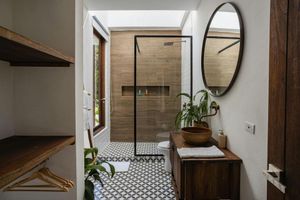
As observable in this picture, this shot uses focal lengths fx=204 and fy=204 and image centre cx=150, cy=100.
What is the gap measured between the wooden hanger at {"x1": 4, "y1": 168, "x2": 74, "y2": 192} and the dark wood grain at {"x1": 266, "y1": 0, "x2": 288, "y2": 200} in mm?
1055

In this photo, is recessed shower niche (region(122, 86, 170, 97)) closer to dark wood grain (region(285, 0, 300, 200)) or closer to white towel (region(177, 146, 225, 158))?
white towel (region(177, 146, 225, 158))

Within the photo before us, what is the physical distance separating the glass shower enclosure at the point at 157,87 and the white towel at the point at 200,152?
2.36 metres

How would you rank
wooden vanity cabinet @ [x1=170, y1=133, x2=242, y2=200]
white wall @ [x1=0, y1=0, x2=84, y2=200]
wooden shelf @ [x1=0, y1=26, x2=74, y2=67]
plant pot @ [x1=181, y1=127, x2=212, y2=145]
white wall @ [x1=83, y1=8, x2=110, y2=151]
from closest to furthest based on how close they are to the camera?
wooden shelf @ [x1=0, y1=26, x2=74, y2=67] < white wall @ [x1=0, y1=0, x2=84, y2=200] < wooden vanity cabinet @ [x1=170, y1=133, x2=242, y2=200] < plant pot @ [x1=181, y1=127, x2=212, y2=145] < white wall @ [x1=83, y1=8, x2=110, y2=151]

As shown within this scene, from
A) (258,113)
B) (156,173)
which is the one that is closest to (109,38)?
(156,173)

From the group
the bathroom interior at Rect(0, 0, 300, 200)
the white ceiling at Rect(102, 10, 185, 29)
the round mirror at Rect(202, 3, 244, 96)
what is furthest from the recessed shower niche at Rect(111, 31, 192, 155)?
the round mirror at Rect(202, 3, 244, 96)

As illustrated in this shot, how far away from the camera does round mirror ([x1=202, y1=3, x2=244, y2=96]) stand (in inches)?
66.2

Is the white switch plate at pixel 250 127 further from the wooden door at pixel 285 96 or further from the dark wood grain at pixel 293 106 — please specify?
the dark wood grain at pixel 293 106

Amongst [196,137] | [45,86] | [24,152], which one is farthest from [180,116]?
[24,152]

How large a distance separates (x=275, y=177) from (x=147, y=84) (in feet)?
11.9

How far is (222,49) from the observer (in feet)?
6.73

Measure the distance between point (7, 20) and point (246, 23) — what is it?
5.26 feet

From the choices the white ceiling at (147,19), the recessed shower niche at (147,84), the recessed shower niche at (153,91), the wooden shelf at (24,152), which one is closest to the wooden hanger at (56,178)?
the wooden shelf at (24,152)

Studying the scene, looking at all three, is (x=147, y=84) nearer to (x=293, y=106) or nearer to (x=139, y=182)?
(x=139, y=182)

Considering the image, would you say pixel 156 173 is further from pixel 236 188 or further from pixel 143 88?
pixel 143 88
